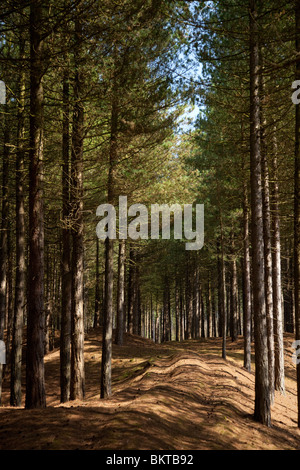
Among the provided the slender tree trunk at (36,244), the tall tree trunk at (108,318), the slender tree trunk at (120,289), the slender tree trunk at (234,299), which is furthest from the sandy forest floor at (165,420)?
the slender tree trunk at (234,299)

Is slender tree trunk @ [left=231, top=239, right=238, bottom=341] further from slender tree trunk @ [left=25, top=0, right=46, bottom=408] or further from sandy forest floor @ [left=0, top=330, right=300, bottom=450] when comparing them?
slender tree trunk @ [left=25, top=0, right=46, bottom=408]

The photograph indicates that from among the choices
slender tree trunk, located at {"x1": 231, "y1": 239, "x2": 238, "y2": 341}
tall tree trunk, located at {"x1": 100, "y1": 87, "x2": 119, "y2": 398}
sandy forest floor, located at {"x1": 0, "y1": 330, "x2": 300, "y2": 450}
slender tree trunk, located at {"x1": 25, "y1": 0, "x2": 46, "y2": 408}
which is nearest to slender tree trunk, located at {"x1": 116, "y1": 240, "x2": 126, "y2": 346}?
sandy forest floor, located at {"x1": 0, "y1": 330, "x2": 300, "y2": 450}

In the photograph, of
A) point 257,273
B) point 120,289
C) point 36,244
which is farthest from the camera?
point 120,289

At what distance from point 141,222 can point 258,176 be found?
11316mm

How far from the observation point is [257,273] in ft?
28.9

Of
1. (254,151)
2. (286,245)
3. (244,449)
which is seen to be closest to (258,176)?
(254,151)

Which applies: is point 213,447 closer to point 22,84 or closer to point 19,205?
point 19,205

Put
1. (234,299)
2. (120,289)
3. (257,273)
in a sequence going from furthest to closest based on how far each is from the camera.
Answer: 1. (234,299)
2. (120,289)
3. (257,273)

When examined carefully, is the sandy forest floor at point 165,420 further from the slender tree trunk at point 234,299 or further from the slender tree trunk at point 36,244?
the slender tree trunk at point 234,299

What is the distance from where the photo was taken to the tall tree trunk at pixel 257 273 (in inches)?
334

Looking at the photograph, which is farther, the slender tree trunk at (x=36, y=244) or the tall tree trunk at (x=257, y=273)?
the tall tree trunk at (x=257, y=273)

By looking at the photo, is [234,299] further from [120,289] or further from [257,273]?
[257,273]

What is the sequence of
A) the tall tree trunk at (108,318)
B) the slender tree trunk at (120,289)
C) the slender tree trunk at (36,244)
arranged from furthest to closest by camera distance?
1. the slender tree trunk at (120,289)
2. the tall tree trunk at (108,318)
3. the slender tree trunk at (36,244)

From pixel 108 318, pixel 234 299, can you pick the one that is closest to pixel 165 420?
pixel 108 318
